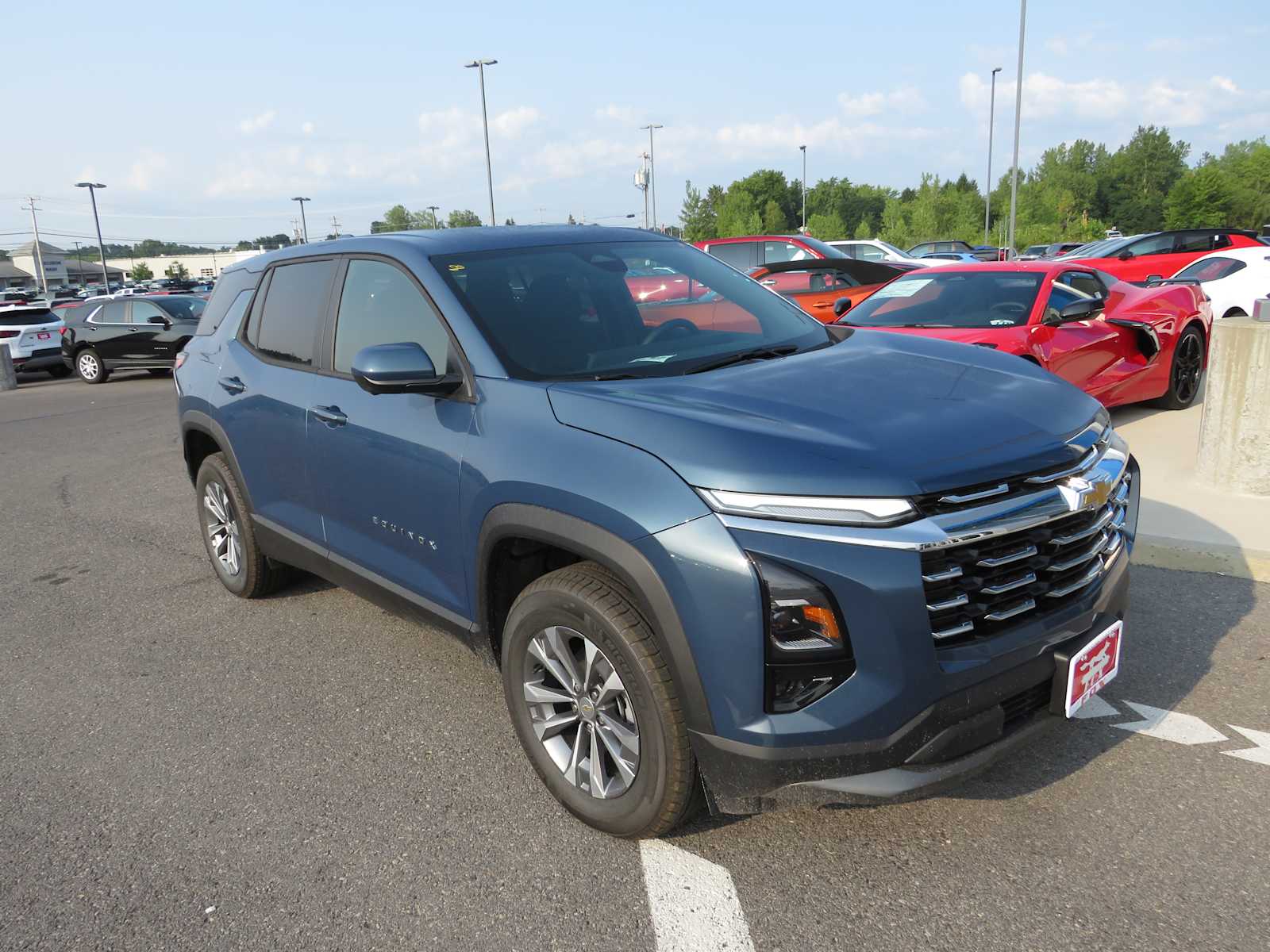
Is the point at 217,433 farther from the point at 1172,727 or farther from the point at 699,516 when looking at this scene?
the point at 1172,727

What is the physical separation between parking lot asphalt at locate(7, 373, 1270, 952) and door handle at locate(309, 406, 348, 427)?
3.71ft

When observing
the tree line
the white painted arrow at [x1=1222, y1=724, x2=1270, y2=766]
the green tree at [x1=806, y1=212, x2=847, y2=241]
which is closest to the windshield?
the white painted arrow at [x1=1222, y1=724, x2=1270, y2=766]

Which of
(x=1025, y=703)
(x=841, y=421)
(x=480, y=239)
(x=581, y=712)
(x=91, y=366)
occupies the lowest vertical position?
(x=91, y=366)

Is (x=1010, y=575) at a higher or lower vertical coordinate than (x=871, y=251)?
lower

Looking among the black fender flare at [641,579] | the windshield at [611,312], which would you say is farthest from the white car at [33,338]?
the black fender flare at [641,579]

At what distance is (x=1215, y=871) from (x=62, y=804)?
11.6 ft

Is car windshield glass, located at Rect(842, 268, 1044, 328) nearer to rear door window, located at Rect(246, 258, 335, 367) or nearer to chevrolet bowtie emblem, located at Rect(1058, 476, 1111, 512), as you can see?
rear door window, located at Rect(246, 258, 335, 367)

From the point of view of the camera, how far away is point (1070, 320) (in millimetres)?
6910

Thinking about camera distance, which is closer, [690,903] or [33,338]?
[690,903]

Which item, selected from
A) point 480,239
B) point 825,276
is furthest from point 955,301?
point 825,276

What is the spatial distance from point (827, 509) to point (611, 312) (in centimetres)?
151

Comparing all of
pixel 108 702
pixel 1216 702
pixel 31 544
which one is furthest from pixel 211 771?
pixel 31 544

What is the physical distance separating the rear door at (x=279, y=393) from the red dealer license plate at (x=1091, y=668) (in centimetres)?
286

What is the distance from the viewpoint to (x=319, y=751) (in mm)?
3508
